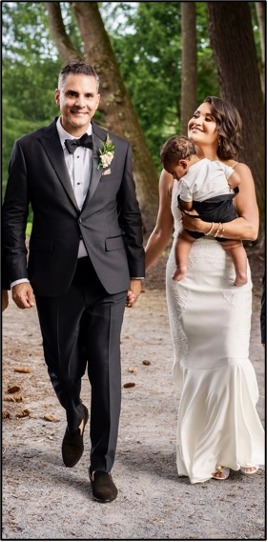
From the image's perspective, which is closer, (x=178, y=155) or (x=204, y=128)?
(x=178, y=155)

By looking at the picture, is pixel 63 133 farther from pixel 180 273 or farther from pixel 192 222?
pixel 180 273

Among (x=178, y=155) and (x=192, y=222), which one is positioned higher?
(x=178, y=155)

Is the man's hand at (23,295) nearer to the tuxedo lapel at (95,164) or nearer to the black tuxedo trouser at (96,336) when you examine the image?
the black tuxedo trouser at (96,336)

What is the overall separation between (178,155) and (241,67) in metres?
9.34

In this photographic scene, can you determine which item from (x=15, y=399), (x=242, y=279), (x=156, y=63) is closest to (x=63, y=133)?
(x=242, y=279)

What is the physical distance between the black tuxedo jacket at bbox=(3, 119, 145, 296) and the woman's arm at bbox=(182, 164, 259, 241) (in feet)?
1.22

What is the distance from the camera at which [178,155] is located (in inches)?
185

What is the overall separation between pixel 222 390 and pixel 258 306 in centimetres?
634

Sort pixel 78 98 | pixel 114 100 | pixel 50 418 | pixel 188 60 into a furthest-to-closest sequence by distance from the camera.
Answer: pixel 188 60 → pixel 114 100 → pixel 50 418 → pixel 78 98

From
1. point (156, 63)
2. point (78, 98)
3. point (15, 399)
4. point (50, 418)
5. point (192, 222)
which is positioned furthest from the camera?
point (156, 63)

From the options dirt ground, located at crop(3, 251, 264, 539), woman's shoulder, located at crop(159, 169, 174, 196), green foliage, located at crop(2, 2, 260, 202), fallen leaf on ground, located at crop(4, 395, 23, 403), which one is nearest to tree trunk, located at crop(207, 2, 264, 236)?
dirt ground, located at crop(3, 251, 264, 539)

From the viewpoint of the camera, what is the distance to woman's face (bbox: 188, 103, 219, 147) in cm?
488

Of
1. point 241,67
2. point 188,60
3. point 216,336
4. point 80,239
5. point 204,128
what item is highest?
point 188,60

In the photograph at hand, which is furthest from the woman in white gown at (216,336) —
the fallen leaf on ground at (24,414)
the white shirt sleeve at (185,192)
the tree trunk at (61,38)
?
the tree trunk at (61,38)
